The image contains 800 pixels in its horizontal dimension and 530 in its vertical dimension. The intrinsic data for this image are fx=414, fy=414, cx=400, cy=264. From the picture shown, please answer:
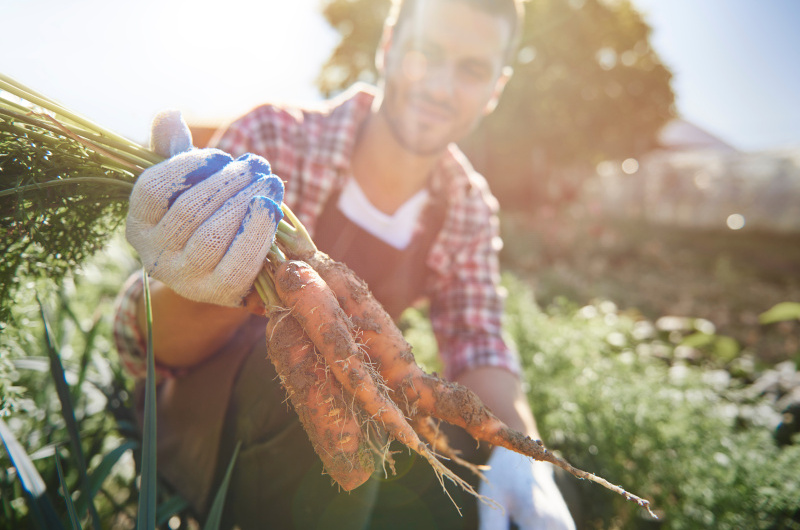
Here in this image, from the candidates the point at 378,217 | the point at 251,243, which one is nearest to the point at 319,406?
the point at 251,243

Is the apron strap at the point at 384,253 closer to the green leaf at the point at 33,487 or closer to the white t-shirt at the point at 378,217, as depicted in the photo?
the white t-shirt at the point at 378,217

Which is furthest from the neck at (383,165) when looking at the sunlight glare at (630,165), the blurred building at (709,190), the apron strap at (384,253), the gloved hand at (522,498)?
the sunlight glare at (630,165)

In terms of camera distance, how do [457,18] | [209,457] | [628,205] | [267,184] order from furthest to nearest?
1. [628,205]
2. [457,18]
3. [209,457]
4. [267,184]

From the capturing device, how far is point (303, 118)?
5.98 feet

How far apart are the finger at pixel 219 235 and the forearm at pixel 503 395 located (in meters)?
1.09

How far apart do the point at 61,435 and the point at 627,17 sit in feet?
33.7

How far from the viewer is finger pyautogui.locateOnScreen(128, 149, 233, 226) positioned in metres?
0.91

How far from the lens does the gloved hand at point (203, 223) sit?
910mm

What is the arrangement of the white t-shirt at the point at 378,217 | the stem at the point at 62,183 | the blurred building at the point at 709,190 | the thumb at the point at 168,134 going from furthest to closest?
1. the blurred building at the point at 709,190
2. the white t-shirt at the point at 378,217
3. the thumb at the point at 168,134
4. the stem at the point at 62,183

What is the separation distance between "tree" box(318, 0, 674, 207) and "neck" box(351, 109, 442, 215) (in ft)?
20.6

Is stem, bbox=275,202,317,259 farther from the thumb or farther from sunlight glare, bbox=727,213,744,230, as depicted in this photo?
sunlight glare, bbox=727,213,744,230

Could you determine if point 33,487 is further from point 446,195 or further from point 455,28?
point 455,28

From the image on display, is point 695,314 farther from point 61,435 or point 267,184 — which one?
point 61,435

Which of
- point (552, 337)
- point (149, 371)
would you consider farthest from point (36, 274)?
point (552, 337)
